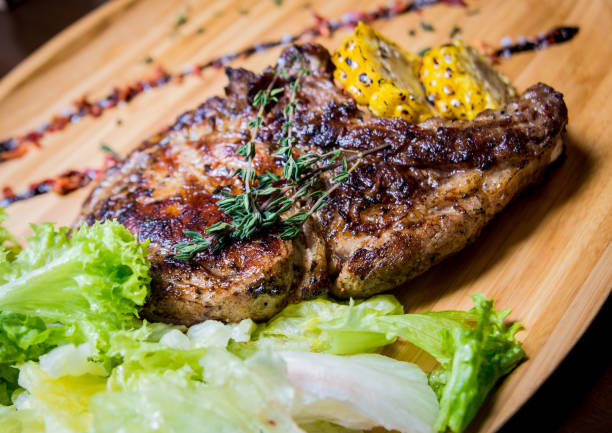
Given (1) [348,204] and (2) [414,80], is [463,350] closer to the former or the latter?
(1) [348,204]

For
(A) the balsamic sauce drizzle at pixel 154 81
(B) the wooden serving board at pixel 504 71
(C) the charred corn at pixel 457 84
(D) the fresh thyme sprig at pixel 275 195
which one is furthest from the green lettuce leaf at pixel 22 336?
(C) the charred corn at pixel 457 84

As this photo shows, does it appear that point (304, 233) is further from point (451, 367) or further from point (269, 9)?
point (269, 9)

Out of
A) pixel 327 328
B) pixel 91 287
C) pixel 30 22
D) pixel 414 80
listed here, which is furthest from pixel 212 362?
pixel 30 22

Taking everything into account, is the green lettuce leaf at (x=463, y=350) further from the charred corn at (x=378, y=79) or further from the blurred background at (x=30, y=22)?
the blurred background at (x=30, y=22)

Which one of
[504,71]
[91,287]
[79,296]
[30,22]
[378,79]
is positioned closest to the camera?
[91,287]

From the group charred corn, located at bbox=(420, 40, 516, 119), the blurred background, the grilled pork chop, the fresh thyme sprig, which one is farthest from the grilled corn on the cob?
the blurred background

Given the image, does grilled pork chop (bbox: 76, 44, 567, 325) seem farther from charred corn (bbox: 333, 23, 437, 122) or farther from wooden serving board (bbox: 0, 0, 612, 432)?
wooden serving board (bbox: 0, 0, 612, 432)
